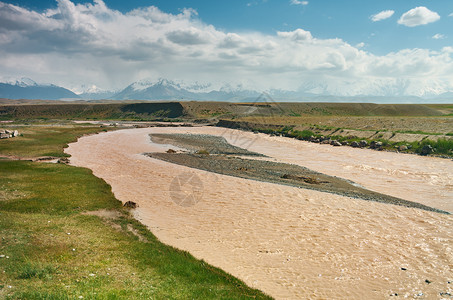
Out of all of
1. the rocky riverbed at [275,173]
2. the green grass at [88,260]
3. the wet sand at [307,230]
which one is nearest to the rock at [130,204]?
the wet sand at [307,230]

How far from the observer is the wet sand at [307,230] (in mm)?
12039

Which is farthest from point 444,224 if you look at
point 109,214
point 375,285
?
point 109,214

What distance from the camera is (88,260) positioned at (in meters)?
11.5

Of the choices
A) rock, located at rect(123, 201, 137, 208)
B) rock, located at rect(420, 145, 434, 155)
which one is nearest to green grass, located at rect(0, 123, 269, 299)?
rock, located at rect(123, 201, 137, 208)

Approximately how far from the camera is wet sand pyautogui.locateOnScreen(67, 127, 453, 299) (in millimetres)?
12039

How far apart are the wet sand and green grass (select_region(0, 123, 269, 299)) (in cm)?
164

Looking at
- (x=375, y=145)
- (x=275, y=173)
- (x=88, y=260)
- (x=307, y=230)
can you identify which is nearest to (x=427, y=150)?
(x=375, y=145)

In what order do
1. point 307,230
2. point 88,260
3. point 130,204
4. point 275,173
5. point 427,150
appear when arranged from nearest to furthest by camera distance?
point 88,260 → point 307,230 → point 130,204 → point 275,173 → point 427,150

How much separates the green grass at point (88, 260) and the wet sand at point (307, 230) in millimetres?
1645

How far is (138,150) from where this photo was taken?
4853 centimetres

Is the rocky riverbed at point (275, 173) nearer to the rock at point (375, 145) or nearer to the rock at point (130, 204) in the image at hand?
the rock at point (130, 204)

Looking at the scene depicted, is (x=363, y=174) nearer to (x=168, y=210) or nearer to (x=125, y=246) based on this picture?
(x=168, y=210)

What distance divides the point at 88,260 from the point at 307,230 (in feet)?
39.1

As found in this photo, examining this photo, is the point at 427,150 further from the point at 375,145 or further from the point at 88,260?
the point at 88,260
